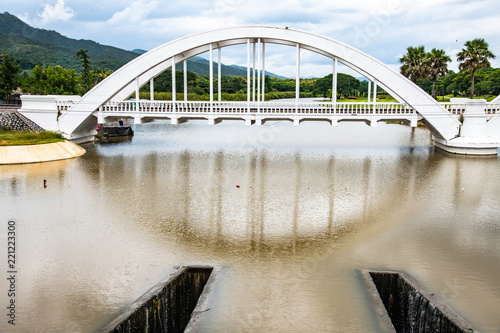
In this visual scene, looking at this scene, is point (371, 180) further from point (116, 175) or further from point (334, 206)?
point (116, 175)

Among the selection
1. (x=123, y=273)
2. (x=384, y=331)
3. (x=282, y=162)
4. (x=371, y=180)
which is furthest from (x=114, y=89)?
(x=384, y=331)

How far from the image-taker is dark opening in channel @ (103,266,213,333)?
8305 millimetres

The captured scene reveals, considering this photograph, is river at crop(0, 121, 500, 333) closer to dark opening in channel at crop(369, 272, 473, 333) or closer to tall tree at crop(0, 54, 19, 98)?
dark opening in channel at crop(369, 272, 473, 333)

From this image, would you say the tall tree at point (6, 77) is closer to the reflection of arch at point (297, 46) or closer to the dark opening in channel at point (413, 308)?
the reflection of arch at point (297, 46)

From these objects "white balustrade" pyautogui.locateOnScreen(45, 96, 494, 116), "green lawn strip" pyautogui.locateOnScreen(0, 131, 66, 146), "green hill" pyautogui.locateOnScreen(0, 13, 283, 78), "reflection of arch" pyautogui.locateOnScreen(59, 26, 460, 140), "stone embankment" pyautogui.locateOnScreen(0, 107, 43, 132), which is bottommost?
"green lawn strip" pyautogui.locateOnScreen(0, 131, 66, 146)

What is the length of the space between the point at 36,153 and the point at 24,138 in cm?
205

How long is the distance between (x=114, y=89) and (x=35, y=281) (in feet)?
75.4

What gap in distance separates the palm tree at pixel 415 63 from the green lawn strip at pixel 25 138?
34.4m

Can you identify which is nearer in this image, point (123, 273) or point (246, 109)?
point (123, 273)

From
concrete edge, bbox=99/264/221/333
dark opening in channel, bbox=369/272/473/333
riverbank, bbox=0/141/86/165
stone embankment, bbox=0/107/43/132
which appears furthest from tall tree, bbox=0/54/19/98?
dark opening in channel, bbox=369/272/473/333

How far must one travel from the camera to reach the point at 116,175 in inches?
857

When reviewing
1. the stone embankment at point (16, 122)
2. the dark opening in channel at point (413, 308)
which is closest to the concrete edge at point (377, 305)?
the dark opening in channel at point (413, 308)

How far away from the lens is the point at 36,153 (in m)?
25.2

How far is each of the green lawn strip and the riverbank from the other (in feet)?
1.04
